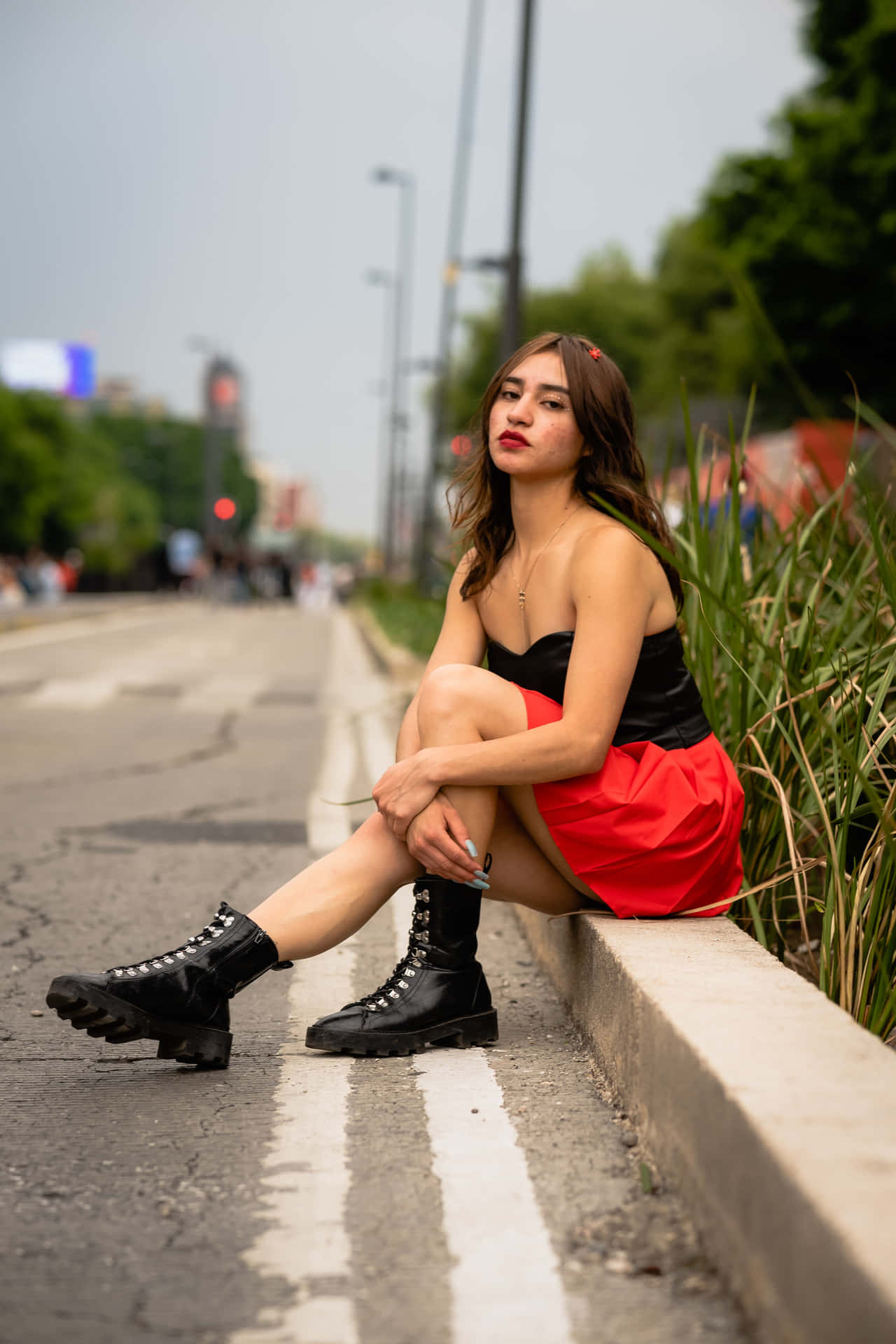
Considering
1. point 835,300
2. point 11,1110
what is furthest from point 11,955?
point 835,300

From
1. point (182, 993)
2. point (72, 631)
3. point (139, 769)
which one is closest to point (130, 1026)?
point (182, 993)

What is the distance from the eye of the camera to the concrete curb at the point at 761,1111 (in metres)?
1.97

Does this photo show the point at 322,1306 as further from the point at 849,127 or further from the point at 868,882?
the point at 849,127

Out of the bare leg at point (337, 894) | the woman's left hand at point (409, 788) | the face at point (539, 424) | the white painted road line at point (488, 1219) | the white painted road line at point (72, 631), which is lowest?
the white painted road line at point (72, 631)

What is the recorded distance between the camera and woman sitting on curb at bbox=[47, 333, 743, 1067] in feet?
11.3

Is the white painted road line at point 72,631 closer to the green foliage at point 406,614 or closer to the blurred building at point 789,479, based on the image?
the green foliage at point 406,614

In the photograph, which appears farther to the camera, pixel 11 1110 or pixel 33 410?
pixel 33 410

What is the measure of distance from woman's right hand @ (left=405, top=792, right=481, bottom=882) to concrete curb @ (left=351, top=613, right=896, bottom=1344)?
34 cm

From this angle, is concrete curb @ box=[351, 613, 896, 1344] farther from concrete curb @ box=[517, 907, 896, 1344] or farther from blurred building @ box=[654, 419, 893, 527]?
blurred building @ box=[654, 419, 893, 527]

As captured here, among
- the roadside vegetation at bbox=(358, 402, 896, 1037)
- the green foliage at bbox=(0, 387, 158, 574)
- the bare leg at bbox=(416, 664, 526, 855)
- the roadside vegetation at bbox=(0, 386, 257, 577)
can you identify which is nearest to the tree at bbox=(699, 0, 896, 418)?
the roadside vegetation at bbox=(358, 402, 896, 1037)

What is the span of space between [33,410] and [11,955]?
270ft

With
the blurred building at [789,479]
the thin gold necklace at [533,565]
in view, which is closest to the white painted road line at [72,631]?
the blurred building at [789,479]

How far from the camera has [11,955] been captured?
15.2ft

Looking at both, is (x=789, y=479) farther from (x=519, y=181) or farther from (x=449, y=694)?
(x=519, y=181)
